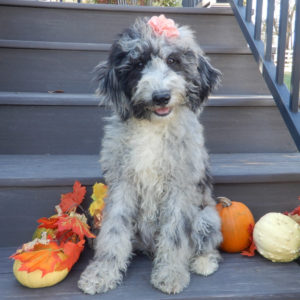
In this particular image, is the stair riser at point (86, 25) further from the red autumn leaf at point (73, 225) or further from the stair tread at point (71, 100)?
the red autumn leaf at point (73, 225)

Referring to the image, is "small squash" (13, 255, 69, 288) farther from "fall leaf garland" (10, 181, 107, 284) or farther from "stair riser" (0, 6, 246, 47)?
"stair riser" (0, 6, 246, 47)

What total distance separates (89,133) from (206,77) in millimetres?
1138

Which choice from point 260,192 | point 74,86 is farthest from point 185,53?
point 74,86

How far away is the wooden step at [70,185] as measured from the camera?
2.16m

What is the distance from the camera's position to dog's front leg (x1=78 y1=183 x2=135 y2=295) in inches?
68.7

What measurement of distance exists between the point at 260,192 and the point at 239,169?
0.67 feet

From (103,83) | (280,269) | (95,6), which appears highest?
(95,6)

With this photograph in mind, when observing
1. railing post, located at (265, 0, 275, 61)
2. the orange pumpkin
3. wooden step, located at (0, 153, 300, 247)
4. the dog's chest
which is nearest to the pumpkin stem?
the orange pumpkin

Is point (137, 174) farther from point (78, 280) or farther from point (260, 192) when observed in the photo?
point (260, 192)

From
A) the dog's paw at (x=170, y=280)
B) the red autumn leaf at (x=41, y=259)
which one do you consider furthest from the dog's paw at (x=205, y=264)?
the red autumn leaf at (x=41, y=259)

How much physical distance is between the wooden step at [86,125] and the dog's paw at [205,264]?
111cm

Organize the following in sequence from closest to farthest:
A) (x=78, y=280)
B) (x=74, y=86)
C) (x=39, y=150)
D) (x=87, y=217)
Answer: (x=78, y=280)
(x=87, y=217)
(x=39, y=150)
(x=74, y=86)

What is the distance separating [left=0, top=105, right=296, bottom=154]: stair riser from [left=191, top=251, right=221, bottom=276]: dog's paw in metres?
1.10

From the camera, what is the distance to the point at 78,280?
181 centimetres
